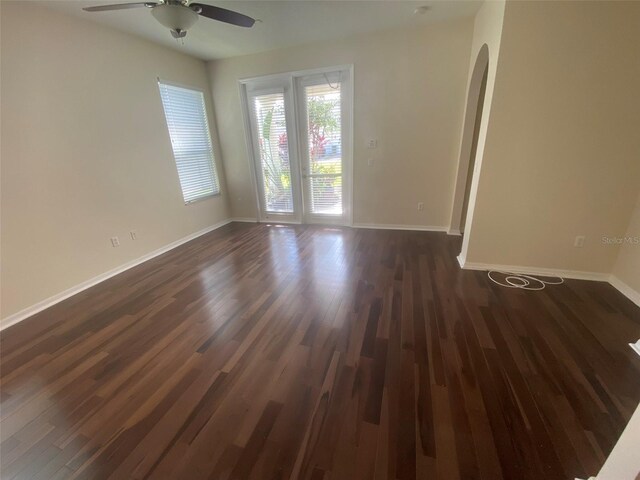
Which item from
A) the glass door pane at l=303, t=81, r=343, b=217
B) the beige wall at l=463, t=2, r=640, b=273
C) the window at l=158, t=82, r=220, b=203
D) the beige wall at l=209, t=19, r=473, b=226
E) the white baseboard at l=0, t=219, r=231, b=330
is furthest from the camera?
the glass door pane at l=303, t=81, r=343, b=217

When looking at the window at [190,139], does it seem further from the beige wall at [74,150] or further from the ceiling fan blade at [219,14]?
the ceiling fan blade at [219,14]

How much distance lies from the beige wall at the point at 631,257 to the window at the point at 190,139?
528 centimetres

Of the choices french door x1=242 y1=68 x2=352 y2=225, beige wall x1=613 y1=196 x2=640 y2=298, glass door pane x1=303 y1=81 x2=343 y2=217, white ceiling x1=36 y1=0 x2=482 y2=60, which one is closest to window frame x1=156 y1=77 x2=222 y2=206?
white ceiling x1=36 y1=0 x2=482 y2=60

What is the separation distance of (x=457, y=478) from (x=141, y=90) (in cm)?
465

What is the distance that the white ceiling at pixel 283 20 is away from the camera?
103 inches

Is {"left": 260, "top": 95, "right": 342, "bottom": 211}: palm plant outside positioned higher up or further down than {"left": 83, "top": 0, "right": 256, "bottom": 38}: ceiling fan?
further down

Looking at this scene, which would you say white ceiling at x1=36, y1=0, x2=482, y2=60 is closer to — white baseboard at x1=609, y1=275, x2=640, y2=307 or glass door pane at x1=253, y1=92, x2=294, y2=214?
glass door pane at x1=253, y1=92, x2=294, y2=214

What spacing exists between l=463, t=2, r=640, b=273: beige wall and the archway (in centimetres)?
79

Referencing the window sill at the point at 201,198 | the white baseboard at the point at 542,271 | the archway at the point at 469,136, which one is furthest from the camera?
the window sill at the point at 201,198

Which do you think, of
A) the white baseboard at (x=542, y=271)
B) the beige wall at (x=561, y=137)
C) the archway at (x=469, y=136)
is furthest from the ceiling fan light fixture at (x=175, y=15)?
the white baseboard at (x=542, y=271)

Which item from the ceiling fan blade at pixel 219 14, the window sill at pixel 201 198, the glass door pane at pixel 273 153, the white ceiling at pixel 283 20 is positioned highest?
the white ceiling at pixel 283 20

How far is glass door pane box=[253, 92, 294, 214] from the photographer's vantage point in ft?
14.1

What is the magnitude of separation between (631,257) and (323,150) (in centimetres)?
369

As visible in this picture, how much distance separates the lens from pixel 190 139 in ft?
13.7
